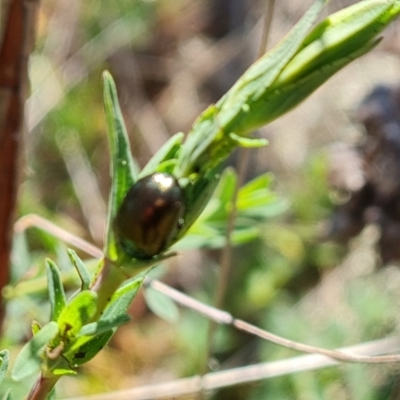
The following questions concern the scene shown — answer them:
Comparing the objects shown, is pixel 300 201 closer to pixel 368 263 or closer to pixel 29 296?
pixel 368 263

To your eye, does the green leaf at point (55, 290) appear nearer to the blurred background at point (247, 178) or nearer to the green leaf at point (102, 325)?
the green leaf at point (102, 325)

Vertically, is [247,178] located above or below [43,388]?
below

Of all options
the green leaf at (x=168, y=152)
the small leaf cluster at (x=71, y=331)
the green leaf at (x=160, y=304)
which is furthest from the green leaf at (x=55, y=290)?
the green leaf at (x=160, y=304)

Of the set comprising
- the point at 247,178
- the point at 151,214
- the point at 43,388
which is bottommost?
the point at 247,178

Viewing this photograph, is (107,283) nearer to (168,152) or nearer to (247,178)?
(168,152)

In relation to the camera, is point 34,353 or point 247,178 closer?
point 34,353

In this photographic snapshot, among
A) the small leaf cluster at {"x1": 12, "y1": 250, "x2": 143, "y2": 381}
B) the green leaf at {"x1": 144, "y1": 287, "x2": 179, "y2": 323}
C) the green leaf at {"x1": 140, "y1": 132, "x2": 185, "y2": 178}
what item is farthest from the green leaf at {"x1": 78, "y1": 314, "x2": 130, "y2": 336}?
the green leaf at {"x1": 144, "y1": 287, "x2": 179, "y2": 323}

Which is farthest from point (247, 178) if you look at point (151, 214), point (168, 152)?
point (151, 214)

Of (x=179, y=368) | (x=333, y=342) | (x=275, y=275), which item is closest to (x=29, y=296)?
(x=333, y=342)

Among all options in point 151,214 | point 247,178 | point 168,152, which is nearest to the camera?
point 151,214
